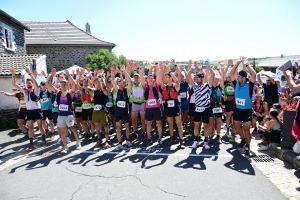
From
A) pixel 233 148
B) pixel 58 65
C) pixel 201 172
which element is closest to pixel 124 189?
pixel 201 172

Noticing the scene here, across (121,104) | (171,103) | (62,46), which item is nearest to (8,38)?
(62,46)

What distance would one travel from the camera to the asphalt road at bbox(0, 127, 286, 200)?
379cm

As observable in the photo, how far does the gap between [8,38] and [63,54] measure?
9101 mm

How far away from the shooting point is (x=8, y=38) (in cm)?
1448

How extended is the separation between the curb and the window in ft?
50.9

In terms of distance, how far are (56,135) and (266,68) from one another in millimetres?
32440

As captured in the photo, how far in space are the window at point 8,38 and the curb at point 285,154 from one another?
1553cm

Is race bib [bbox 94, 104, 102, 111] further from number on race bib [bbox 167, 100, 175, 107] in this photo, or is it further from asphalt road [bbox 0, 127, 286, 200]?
number on race bib [bbox 167, 100, 175, 107]

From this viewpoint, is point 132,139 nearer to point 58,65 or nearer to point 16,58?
point 16,58

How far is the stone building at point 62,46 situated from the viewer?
23.0 m

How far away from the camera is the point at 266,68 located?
3212 centimetres

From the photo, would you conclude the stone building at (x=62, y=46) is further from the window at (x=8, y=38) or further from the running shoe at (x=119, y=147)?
the running shoe at (x=119, y=147)

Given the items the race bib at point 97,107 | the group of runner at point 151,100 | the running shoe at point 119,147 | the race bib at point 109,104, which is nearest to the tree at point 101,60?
the group of runner at point 151,100

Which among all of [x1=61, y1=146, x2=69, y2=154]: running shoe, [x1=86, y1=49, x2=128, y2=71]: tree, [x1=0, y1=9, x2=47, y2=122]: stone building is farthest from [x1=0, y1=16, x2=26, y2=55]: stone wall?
[x1=61, y1=146, x2=69, y2=154]: running shoe
